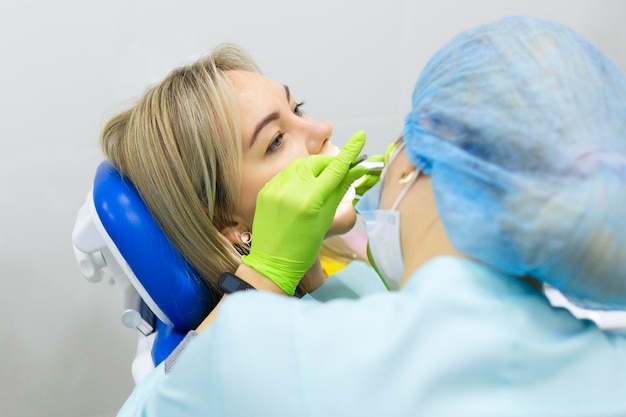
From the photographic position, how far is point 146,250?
1104 mm

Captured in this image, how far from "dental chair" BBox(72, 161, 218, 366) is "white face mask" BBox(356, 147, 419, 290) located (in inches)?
17.8

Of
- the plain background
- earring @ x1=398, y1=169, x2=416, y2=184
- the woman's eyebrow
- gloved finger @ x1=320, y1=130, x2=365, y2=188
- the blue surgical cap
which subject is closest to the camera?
the blue surgical cap

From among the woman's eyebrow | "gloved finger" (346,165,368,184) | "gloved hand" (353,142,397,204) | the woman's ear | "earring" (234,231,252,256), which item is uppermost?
the woman's eyebrow

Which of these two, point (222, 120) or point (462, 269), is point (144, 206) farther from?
point (462, 269)

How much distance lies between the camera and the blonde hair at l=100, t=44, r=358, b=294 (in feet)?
3.76

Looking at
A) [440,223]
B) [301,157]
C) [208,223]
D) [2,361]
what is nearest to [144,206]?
[208,223]

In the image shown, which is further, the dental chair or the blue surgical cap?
the dental chair

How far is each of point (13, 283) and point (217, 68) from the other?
91 cm

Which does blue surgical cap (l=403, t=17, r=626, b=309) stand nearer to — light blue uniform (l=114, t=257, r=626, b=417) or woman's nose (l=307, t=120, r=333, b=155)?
light blue uniform (l=114, t=257, r=626, b=417)

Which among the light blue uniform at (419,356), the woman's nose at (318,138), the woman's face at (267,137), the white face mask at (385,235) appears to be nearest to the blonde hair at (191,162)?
the woman's face at (267,137)

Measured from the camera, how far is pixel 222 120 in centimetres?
114

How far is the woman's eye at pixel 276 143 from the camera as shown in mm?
1203

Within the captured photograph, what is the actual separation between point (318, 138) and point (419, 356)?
74cm

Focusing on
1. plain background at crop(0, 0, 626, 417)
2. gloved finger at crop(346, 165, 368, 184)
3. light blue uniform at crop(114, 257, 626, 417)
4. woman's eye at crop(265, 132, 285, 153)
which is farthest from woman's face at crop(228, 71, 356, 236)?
light blue uniform at crop(114, 257, 626, 417)
